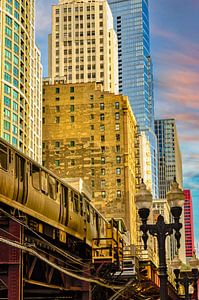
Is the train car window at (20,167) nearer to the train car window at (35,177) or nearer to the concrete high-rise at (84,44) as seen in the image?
the train car window at (35,177)

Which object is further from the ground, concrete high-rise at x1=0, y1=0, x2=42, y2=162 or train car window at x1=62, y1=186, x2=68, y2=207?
concrete high-rise at x1=0, y1=0, x2=42, y2=162

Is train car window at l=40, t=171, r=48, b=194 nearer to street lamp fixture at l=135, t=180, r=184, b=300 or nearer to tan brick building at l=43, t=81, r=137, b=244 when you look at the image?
street lamp fixture at l=135, t=180, r=184, b=300

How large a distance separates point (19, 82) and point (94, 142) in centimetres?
1755

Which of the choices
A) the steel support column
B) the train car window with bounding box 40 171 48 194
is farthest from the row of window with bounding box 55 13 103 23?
the steel support column

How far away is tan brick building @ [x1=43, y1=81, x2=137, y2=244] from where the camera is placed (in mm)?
114125

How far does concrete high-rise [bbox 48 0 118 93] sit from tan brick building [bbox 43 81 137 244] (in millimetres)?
46792

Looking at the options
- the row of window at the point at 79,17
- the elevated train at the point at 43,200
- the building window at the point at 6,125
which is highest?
the row of window at the point at 79,17

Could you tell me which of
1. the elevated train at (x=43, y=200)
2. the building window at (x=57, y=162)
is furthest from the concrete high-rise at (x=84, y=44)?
the elevated train at (x=43, y=200)

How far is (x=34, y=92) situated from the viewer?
130000 millimetres

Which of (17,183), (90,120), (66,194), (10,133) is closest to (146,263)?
(66,194)

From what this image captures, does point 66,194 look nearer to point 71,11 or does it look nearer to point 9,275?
point 9,275

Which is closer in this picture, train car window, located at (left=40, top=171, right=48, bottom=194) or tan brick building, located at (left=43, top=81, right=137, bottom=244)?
train car window, located at (left=40, top=171, right=48, bottom=194)

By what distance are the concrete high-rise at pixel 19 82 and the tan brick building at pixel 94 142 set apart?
14.7 ft

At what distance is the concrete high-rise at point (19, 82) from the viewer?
110 metres
